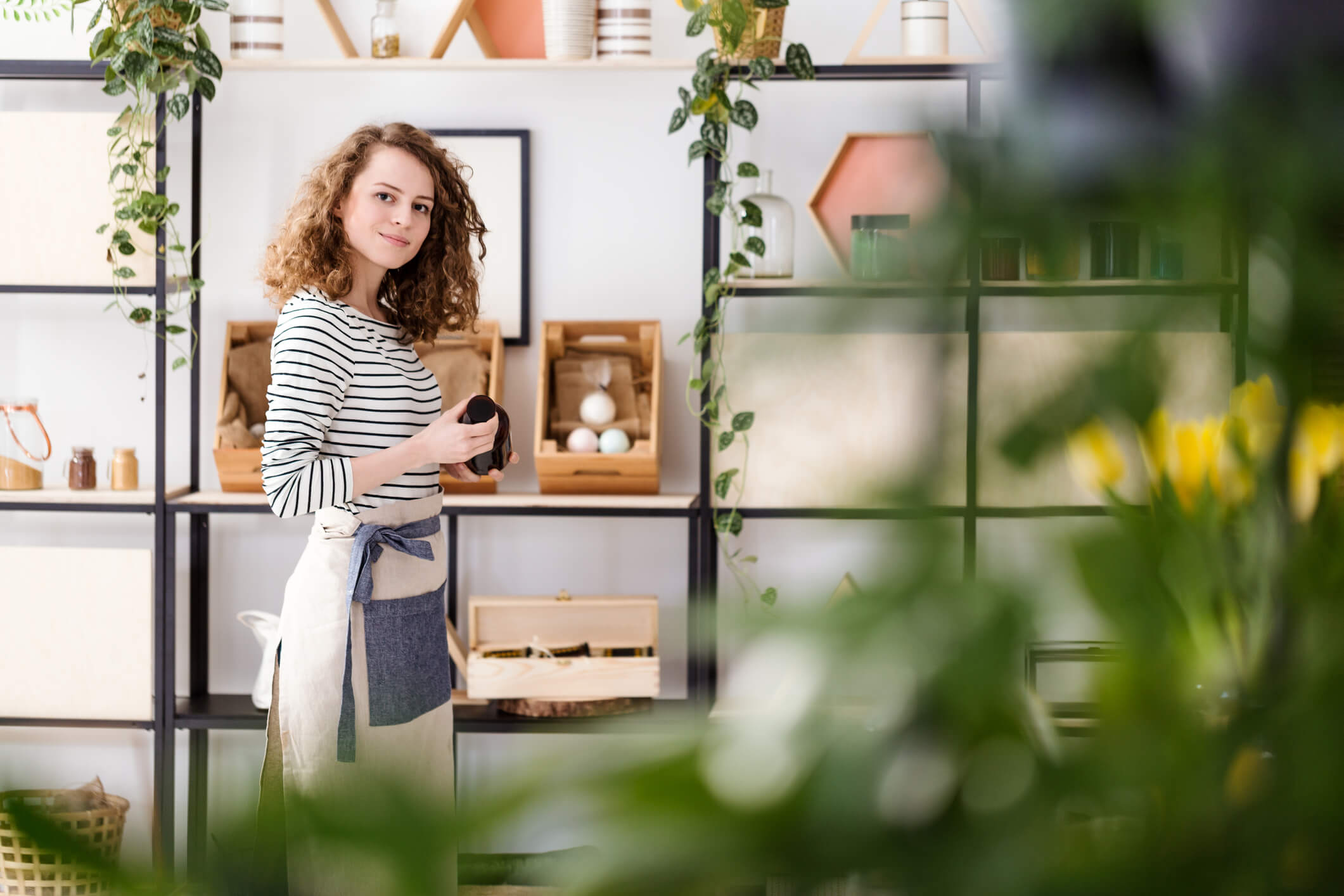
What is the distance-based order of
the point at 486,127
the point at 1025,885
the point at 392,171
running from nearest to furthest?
the point at 1025,885 < the point at 392,171 < the point at 486,127

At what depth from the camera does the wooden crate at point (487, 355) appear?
93.1 inches

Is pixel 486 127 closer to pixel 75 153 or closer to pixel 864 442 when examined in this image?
pixel 75 153

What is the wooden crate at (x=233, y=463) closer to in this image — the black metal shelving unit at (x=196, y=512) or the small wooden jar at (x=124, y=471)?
the black metal shelving unit at (x=196, y=512)

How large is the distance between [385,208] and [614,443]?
758 millimetres

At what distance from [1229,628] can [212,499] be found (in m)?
2.47

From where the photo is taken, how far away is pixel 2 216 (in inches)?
92.8

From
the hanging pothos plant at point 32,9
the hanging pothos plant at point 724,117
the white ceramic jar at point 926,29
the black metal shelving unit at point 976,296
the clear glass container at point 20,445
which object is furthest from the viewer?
the hanging pothos plant at point 32,9

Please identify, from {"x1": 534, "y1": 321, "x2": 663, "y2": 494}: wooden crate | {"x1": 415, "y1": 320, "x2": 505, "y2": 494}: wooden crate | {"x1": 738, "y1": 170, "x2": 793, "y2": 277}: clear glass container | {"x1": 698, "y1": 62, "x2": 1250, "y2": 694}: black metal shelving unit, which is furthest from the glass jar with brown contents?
{"x1": 698, "y1": 62, "x2": 1250, "y2": 694}: black metal shelving unit

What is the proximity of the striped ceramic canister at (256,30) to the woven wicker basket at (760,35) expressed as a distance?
98 cm

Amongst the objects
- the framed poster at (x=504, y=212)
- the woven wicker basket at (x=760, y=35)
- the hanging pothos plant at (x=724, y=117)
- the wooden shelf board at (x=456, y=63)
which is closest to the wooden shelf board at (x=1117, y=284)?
the hanging pothos plant at (x=724, y=117)

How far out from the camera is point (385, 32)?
2305mm

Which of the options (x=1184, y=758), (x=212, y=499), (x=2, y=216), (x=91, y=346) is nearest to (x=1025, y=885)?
(x=1184, y=758)

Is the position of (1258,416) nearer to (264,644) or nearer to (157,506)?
(157,506)

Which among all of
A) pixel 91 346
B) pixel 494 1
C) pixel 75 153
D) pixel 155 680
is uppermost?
pixel 494 1
